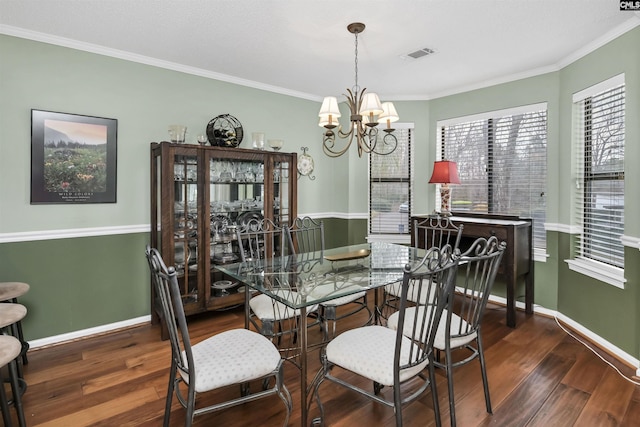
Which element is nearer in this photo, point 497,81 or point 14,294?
point 14,294

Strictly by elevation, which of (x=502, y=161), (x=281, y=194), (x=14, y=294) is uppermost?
(x=502, y=161)

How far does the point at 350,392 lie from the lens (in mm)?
2285

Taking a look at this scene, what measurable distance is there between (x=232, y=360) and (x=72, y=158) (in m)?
2.43

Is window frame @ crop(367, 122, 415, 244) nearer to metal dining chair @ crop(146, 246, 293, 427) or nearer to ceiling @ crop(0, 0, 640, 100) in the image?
ceiling @ crop(0, 0, 640, 100)

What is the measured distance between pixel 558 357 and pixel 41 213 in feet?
14.3

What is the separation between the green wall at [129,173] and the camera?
2760mm

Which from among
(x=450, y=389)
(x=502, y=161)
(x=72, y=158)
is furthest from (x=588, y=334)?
(x=72, y=158)

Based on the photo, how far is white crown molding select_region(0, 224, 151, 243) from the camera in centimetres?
279

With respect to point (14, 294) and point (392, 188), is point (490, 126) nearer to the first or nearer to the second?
point (392, 188)

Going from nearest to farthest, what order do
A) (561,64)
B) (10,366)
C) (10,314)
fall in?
(10,366) → (10,314) → (561,64)

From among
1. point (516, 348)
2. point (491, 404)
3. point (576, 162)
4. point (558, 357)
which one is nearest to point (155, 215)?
point (491, 404)

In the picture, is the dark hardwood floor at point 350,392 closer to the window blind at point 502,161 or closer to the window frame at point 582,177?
the window frame at point 582,177

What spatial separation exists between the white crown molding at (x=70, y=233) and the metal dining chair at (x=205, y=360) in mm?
1857

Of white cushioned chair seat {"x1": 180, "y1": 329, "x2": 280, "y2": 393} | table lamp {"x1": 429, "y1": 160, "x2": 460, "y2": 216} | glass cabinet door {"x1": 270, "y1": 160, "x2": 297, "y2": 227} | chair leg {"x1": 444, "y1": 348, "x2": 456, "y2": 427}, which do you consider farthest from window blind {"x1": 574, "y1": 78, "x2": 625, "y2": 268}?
white cushioned chair seat {"x1": 180, "y1": 329, "x2": 280, "y2": 393}
